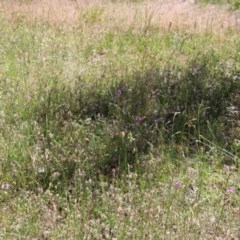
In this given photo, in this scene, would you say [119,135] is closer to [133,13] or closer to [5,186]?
[5,186]

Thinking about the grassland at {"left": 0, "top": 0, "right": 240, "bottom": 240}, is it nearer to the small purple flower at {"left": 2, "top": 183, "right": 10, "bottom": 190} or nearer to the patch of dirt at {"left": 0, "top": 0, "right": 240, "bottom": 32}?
the small purple flower at {"left": 2, "top": 183, "right": 10, "bottom": 190}

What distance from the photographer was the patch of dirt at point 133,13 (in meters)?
7.81

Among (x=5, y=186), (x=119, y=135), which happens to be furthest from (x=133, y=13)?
(x=5, y=186)

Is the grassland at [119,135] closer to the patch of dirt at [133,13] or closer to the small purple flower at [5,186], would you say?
the small purple flower at [5,186]

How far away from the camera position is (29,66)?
18.4 ft

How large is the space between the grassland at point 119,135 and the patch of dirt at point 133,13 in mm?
814

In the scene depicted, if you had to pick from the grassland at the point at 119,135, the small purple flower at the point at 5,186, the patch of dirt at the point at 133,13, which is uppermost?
the patch of dirt at the point at 133,13

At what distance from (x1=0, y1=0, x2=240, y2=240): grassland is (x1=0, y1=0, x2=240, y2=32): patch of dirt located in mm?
814

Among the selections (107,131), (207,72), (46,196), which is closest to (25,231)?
(46,196)

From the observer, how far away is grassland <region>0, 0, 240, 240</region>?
9.40 feet

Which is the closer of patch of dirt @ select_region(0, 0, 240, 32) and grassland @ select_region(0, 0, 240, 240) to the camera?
grassland @ select_region(0, 0, 240, 240)

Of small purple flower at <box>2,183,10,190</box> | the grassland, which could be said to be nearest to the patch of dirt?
the grassland

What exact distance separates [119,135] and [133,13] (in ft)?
16.3

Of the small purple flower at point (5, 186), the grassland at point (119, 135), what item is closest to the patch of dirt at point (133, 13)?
the grassland at point (119, 135)
